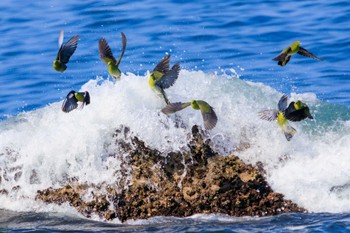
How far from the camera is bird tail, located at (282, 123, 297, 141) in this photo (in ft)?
23.2

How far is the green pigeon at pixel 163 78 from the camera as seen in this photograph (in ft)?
23.2

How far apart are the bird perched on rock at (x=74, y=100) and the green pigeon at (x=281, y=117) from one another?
138cm

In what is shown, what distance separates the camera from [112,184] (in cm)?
699

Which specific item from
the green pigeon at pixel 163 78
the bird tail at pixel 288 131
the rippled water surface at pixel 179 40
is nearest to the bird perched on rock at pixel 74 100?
the green pigeon at pixel 163 78

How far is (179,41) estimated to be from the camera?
512 inches

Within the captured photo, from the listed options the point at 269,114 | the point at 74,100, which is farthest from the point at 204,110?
the point at 74,100

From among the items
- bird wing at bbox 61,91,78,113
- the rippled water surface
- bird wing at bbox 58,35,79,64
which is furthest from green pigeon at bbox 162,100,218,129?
the rippled water surface

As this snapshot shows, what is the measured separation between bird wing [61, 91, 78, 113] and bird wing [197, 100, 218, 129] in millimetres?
991

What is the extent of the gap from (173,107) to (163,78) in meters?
0.30

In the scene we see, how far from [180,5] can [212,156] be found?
27.0 ft

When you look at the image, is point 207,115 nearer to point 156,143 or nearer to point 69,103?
point 156,143

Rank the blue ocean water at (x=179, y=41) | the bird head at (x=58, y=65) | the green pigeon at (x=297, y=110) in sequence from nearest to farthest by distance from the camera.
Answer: the green pigeon at (x=297, y=110), the bird head at (x=58, y=65), the blue ocean water at (x=179, y=41)

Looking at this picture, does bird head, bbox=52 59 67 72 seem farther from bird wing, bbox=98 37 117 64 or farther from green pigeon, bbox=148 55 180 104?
green pigeon, bbox=148 55 180 104

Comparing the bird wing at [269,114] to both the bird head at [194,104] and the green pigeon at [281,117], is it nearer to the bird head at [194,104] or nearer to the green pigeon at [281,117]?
the green pigeon at [281,117]
